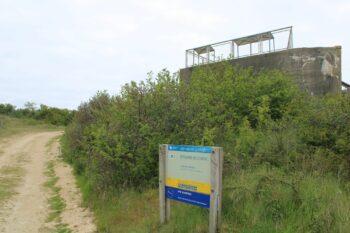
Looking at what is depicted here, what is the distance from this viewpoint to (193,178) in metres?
4.62

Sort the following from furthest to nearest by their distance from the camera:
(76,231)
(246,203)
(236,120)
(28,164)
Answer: (28,164), (236,120), (76,231), (246,203)

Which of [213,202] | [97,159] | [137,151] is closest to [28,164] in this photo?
[97,159]

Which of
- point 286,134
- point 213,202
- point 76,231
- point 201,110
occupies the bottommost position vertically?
point 76,231

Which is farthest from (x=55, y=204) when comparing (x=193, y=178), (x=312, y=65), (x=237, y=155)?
(x=312, y=65)

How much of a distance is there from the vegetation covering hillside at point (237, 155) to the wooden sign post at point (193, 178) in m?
0.36

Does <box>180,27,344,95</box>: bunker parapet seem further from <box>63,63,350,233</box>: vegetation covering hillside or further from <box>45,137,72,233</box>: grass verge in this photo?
<box>45,137,72,233</box>: grass verge

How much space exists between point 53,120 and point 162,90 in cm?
4577

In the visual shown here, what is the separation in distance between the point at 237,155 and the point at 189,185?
251 centimetres

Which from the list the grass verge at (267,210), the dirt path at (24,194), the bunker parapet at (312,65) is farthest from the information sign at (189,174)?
the bunker parapet at (312,65)

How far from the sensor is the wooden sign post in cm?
432

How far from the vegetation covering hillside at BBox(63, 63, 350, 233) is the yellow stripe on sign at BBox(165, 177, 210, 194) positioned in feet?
1.77

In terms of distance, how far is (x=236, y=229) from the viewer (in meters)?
4.39

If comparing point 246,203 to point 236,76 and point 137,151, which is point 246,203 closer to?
point 137,151

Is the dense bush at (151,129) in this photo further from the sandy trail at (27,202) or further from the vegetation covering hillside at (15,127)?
the vegetation covering hillside at (15,127)
